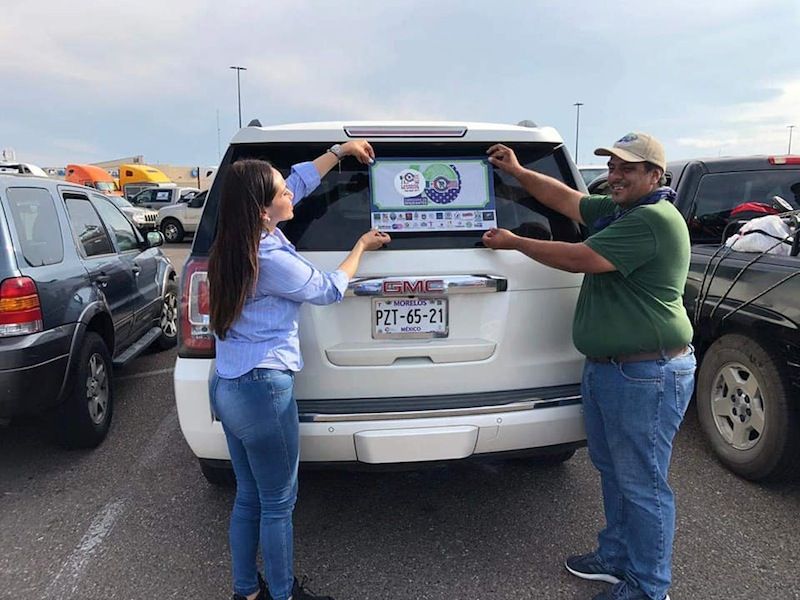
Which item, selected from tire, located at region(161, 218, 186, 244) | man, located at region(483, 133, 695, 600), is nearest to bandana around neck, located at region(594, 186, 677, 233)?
man, located at region(483, 133, 695, 600)

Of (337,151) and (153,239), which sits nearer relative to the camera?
(337,151)

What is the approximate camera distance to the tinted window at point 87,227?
4.11 m

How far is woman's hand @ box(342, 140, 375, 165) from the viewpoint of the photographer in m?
2.26

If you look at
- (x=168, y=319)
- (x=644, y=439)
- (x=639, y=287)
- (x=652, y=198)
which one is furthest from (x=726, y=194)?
(x=168, y=319)

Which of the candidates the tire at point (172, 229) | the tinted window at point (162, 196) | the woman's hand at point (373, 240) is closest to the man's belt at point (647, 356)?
the woman's hand at point (373, 240)

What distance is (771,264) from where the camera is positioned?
3146 millimetres

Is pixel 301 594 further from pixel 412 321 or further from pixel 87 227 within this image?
pixel 87 227

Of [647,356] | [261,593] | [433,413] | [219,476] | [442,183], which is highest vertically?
[442,183]

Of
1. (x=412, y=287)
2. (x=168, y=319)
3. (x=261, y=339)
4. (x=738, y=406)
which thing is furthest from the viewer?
(x=168, y=319)

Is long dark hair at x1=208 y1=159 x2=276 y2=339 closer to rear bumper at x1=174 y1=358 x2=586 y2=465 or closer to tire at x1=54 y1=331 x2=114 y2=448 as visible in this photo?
rear bumper at x1=174 y1=358 x2=586 y2=465

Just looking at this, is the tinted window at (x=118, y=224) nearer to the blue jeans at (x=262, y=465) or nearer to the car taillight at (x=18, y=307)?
the car taillight at (x=18, y=307)

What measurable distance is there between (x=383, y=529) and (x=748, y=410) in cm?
220

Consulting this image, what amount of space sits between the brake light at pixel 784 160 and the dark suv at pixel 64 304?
16.1ft

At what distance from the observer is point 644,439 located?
2166mm
